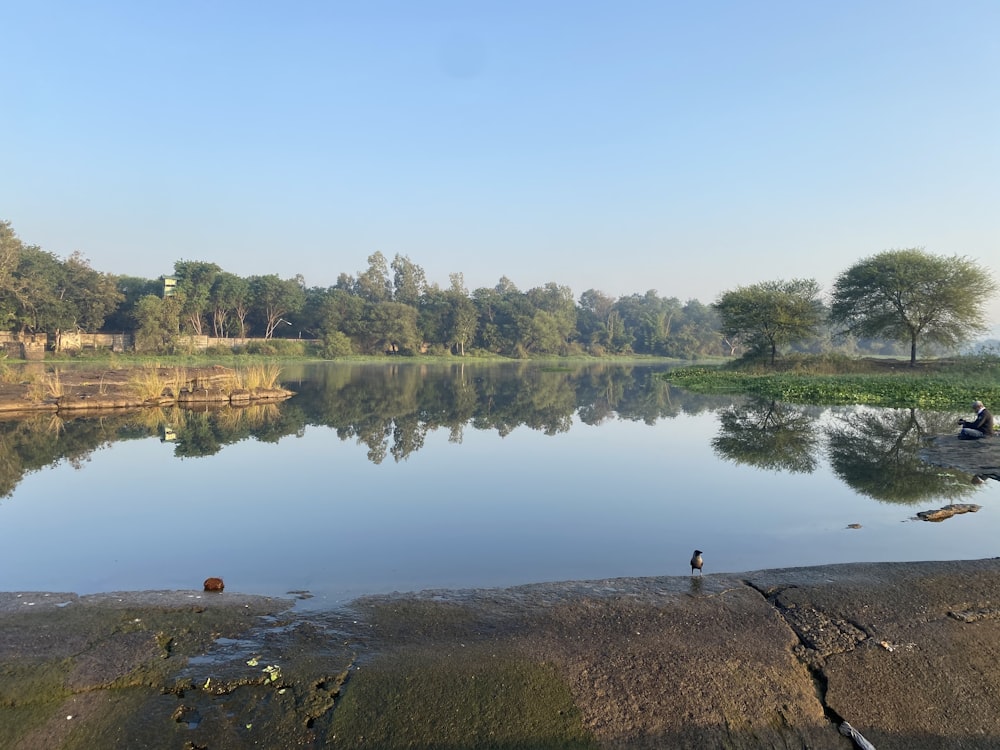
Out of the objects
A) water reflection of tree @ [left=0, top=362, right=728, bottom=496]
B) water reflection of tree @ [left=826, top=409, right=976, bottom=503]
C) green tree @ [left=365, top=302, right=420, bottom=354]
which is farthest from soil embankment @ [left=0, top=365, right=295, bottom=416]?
green tree @ [left=365, top=302, right=420, bottom=354]

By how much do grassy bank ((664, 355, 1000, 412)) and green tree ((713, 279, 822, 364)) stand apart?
2.74 m

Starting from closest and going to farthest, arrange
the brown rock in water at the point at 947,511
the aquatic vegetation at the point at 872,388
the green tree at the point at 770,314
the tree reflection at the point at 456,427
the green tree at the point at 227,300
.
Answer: the brown rock in water at the point at 947,511
the tree reflection at the point at 456,427
the aquatic vegetation at the point at 872,388
the green tree at the point at 770,314
the green tree at the point at 227,300

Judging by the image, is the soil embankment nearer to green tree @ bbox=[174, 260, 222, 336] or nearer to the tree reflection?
the tree reflection

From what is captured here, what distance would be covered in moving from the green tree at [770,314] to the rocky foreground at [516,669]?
4448 cm

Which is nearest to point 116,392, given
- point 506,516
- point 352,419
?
point 352,419

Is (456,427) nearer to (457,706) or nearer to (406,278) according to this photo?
(457,706)

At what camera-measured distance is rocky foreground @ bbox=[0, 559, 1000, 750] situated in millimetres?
3859

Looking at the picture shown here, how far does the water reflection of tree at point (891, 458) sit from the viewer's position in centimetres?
1101

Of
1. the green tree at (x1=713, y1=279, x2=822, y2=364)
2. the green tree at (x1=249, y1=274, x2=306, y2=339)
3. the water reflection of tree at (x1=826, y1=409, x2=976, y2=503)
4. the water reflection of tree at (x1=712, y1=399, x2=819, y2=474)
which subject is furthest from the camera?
the green tree at (x1=249, y1=274, x2=306, y2=339)

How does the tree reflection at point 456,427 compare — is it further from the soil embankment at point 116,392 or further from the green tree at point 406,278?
the green tree at point 406,278

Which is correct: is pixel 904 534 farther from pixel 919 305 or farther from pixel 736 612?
pixel 919 305

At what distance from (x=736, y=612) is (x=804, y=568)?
1.76 metres

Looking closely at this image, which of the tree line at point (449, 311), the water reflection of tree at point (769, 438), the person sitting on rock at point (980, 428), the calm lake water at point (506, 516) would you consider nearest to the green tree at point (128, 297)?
the tree line at point (449, 311)

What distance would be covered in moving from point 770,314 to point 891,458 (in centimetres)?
3542
